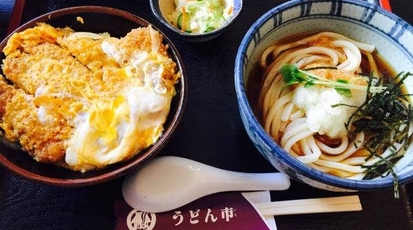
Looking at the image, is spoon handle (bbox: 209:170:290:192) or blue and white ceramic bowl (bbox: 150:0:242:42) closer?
spoon handle (bbox: 209:170:290:192)

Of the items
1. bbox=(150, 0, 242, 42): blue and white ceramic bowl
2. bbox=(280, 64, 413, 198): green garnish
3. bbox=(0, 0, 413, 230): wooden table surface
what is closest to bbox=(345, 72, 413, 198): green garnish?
bbox=(280, 64, 413, 198): green garnish

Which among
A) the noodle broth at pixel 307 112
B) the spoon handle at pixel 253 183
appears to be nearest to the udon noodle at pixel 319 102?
the noodle broth at pixel 307 112

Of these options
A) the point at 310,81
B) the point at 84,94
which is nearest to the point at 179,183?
the point at 84,94

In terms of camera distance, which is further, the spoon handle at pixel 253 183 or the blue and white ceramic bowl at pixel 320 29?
the spoon handle at pixel 253 183

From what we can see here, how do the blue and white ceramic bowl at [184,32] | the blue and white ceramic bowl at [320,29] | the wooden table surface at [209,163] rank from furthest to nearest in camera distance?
the blue and white ceramic bowl at [184,32] < the wooden table surface at [209,163] < the blue and white ceramic bowl at [320,29]

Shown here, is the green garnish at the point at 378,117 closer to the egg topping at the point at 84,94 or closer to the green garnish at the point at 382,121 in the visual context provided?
the green garnish at the point at 382,121

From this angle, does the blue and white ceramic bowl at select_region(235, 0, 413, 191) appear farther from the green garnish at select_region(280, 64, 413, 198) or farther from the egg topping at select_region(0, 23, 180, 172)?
the egg topping at select_region(0, 23, 180, 172)
